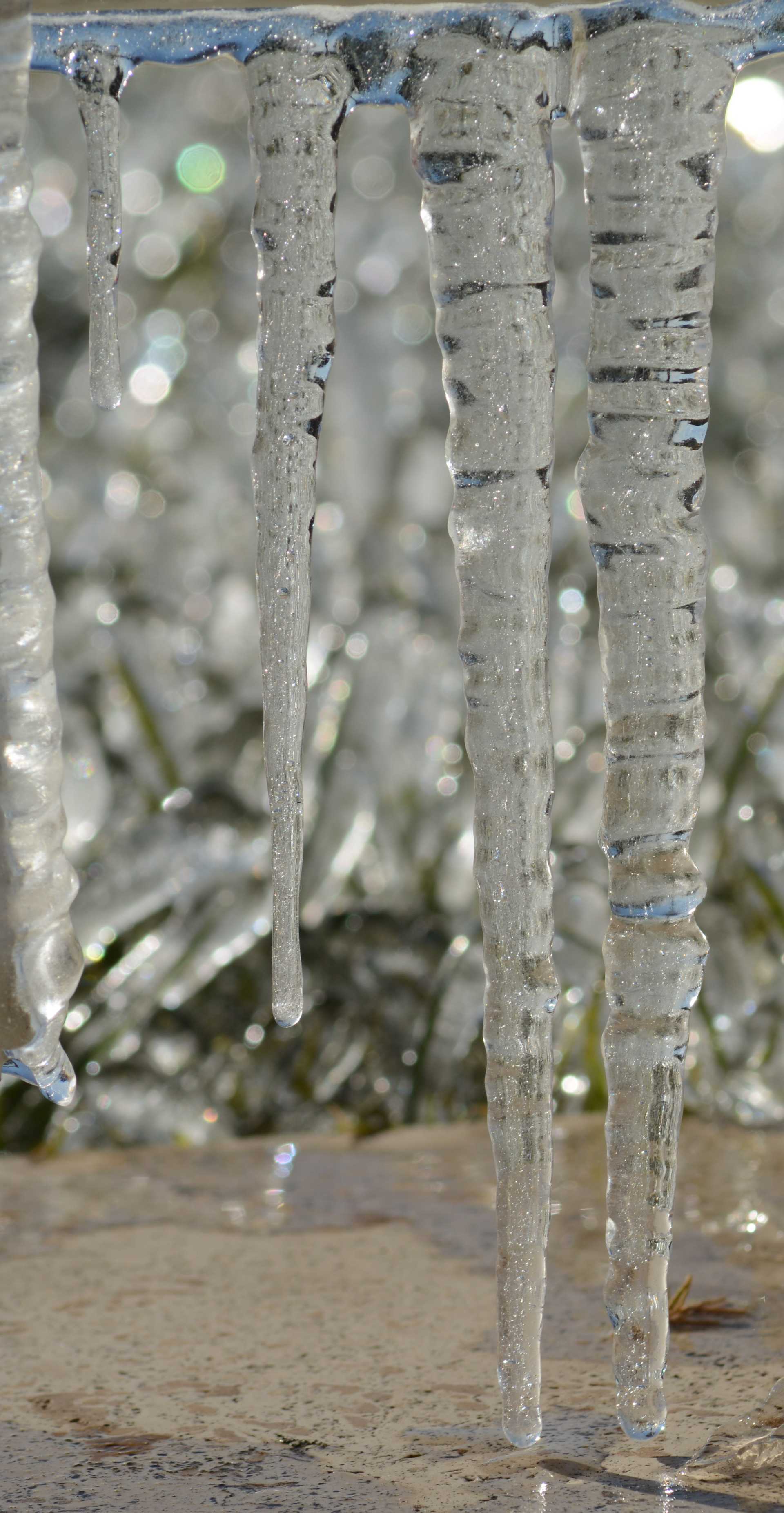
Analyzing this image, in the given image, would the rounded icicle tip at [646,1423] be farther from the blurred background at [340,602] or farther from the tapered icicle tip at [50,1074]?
the blurred background at [340,602]

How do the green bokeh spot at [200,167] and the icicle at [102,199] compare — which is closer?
the icicle at [102,199]

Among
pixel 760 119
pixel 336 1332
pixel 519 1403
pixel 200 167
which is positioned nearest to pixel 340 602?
pixel 200 167

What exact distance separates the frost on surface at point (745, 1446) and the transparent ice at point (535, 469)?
4 centimetres

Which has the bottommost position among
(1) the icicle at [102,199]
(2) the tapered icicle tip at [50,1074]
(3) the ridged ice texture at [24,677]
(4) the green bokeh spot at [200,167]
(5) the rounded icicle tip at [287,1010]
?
(2) the tapered icicle tip at [50,1074]

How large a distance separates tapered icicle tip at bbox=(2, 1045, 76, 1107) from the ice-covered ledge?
0.19 m

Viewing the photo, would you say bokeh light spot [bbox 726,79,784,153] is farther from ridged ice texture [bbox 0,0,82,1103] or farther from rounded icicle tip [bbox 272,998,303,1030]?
rounded icicle tip [bbox 272,998,303,1030]

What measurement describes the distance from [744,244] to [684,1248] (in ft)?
4.42

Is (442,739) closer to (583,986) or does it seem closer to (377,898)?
(377,898)

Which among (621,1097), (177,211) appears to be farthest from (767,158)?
(621,1097)

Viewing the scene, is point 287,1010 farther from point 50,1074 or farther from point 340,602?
point 340,602

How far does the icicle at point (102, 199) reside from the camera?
2.57 ft

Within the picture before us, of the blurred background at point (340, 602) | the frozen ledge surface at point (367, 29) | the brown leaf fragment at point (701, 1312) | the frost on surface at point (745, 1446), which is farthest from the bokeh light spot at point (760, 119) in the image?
the frost on surface at point (745, 1446)

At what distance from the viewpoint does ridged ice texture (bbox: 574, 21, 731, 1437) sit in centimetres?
73

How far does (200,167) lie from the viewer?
6.21ft
